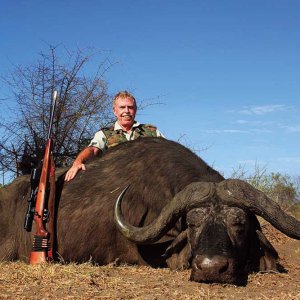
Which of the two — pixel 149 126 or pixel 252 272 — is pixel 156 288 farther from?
pixel 149 126

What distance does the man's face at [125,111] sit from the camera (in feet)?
21.6

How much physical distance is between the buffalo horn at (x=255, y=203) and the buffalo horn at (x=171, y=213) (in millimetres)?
130

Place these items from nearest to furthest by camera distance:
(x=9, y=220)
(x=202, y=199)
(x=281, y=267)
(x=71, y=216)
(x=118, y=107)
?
(x=202, y=199), (x=281, y=267), (x=71, y=216), (x=9, y=220), (x=118, y=107)

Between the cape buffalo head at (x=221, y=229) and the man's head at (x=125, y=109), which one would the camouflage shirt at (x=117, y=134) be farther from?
the cape buffalo head at (x=221, y=229)

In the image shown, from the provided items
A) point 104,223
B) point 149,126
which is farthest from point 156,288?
point 149,126

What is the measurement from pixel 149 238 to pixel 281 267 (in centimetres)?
148

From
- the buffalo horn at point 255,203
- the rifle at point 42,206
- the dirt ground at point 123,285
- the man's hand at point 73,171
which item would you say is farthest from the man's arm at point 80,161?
the buffalo horn at point 255,203

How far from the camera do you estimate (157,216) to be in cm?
517

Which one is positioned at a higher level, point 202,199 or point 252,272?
point 202,199

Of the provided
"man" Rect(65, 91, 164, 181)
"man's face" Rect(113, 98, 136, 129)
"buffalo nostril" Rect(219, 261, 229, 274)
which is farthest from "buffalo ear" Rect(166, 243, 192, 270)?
"man's face" Rect(113, 98, 136, 129)

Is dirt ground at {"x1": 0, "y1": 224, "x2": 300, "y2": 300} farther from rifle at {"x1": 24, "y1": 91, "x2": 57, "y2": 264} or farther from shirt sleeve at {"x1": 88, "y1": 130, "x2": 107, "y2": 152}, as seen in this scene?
shirt sleeve at {"x1": 88, "y1": 130, "x2": 107, "y2": 152}

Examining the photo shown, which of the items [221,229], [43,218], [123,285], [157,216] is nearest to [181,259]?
[157,216]

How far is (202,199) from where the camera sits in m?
4.47

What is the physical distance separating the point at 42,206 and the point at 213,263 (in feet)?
7.37
